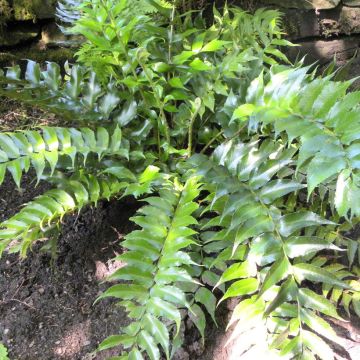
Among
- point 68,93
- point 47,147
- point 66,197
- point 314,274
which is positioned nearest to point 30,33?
point 68,93

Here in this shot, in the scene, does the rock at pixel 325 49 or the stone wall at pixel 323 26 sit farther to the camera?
the rock at pixel 325 49

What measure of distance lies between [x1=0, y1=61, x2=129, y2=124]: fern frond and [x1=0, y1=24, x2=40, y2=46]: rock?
1.02m

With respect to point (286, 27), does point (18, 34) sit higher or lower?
lower

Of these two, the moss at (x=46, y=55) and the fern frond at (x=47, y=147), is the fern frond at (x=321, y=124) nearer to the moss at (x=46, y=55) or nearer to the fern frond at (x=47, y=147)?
the fern frond at (x=47, y=147)

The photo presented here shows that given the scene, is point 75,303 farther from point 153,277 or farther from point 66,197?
point 153,277

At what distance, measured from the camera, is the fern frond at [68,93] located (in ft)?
7.95

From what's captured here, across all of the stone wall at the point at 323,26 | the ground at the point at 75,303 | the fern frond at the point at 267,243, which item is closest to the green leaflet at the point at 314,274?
the fern frond at the point at 267,243

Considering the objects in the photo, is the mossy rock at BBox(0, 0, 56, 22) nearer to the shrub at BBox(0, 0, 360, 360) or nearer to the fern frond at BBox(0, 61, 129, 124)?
the shrub at BBox(0, 0, 360, 360)

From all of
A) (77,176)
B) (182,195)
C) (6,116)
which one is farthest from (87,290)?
(6,116)

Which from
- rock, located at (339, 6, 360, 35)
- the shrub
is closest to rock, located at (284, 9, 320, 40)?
rock, located at (339, 6, 360, 35)

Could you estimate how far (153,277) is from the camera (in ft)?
5.88

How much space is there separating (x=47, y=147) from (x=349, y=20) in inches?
99.8

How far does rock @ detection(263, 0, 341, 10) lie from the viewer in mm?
3326

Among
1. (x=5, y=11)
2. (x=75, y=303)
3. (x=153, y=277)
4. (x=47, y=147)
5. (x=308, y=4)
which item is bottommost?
(x=75, y=303)
